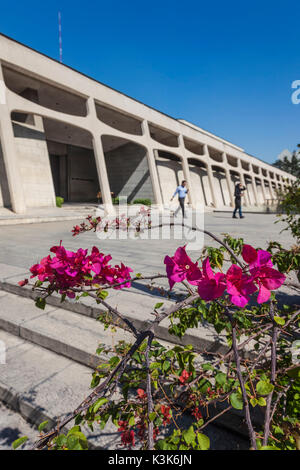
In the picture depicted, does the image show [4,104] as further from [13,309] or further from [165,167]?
[165,167]

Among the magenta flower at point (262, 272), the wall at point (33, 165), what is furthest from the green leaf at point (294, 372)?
the wall at point (33, 165)

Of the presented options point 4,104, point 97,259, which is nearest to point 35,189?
point 4,104

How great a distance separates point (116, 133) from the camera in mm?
17562

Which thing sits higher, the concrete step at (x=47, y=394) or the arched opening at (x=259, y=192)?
the arched opening at (x=259, y=192)

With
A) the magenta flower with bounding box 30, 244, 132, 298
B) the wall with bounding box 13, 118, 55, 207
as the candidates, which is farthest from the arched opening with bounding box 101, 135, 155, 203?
the magenta flower with bounding box 30, 244, 132, 298

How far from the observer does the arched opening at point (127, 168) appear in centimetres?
2256

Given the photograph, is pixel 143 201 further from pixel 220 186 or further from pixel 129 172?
pixel 220 186

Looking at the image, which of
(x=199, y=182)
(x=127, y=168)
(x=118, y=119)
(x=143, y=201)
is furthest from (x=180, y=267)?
(x=199, y=182)

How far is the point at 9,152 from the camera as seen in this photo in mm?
11727

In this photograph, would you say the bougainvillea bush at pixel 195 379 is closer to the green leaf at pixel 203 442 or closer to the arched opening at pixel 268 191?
the green leaf at pixel 203 442

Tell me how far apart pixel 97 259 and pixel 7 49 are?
15.6 m

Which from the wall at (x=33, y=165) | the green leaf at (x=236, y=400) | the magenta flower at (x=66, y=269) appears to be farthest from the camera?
the wall at (x=33, y=165)

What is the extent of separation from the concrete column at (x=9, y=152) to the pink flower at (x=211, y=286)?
13.3 metres
